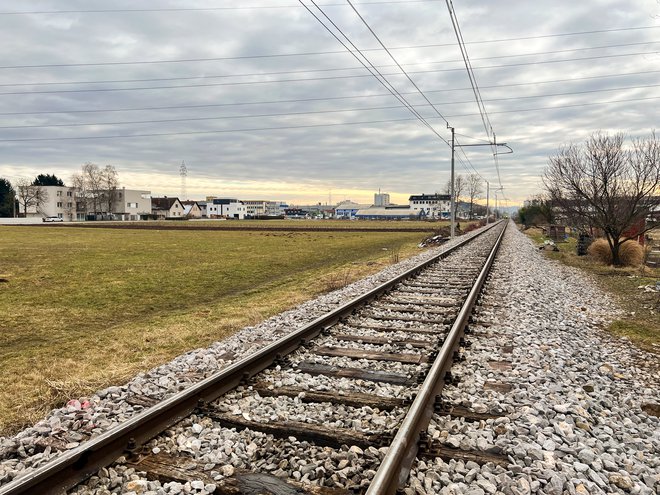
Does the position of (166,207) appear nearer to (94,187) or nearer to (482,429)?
(94,187)

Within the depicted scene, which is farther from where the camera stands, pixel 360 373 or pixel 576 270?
pixel 576 270

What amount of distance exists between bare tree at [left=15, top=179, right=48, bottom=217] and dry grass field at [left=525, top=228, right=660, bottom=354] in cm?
13885

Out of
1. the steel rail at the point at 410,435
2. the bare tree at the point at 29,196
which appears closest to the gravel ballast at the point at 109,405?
the steel rail at the point at 410,435

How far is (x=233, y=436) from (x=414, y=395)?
1.94 metres

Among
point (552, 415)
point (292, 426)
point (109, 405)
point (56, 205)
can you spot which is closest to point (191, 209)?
Result: point (56, 205)

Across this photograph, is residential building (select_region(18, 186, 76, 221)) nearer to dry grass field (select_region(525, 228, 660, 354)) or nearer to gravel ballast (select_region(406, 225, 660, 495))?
dry grass field (select_region(525, 228, 660, 354))

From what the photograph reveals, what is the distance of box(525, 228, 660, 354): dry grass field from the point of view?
8.89 meters

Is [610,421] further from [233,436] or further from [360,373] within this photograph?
[233,436]

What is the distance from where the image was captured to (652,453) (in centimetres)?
426

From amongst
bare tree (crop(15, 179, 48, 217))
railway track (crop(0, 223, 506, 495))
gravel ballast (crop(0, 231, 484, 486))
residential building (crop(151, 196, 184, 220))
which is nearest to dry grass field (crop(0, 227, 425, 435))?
gravel ballast (crop(0, 231, 484, 486))

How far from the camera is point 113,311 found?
1295 cm

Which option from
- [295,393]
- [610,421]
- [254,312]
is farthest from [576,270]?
[295,393]

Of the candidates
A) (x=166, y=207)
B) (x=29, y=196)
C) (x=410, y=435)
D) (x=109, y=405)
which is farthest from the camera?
(x=166, y=207)

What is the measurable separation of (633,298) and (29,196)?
480 ft
